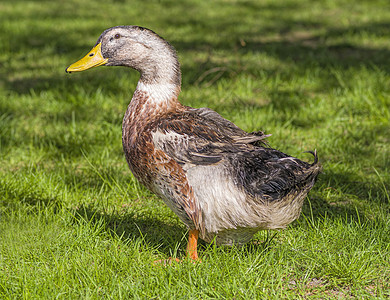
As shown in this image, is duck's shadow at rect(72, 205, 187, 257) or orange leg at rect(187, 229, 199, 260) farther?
duck's shadow at rect(72, 205, 187, 257)

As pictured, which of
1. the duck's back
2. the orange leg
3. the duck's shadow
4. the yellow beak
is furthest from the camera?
the duck's shadow

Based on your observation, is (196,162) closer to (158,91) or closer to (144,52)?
(158,91)

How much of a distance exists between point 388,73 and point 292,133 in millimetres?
1921

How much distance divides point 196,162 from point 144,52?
791 millimetres

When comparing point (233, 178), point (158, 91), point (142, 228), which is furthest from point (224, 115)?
point (233, 178)

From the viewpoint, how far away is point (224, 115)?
5398 mm

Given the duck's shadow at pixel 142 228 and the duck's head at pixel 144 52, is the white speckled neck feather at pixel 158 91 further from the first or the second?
the duck's shadow at pixel 142 228

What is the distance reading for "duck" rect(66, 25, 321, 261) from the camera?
2963 millimetres

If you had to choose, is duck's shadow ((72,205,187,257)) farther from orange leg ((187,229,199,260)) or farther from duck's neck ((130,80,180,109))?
duck's neck ((130,80,180,109))

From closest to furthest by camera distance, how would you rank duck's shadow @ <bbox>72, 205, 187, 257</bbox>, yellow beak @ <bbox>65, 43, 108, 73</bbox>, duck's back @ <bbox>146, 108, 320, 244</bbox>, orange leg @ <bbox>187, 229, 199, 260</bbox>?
duck's back @ <bbox>146, 108, 320, 244</bbox> → orange leg @ <bbox>187, 229, 199, 260</bbox> → yellow beak @ <bbox>65, 43, 108, 73</bbox> → duck's shadow @ <bbox>72, 205, 187, 257</bbox>

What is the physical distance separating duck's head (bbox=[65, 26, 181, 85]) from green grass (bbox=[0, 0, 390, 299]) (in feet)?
3.44

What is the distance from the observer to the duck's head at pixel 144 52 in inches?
128

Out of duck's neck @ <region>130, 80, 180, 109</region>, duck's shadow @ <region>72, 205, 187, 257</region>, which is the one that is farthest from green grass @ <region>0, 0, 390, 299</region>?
duck's neck @ <region>130, 80, 180, 109</region>

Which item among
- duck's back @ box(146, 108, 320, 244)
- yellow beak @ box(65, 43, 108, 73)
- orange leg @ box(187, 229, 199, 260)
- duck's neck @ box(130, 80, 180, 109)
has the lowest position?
orange leg @ box(187, 229, 199, 260)
